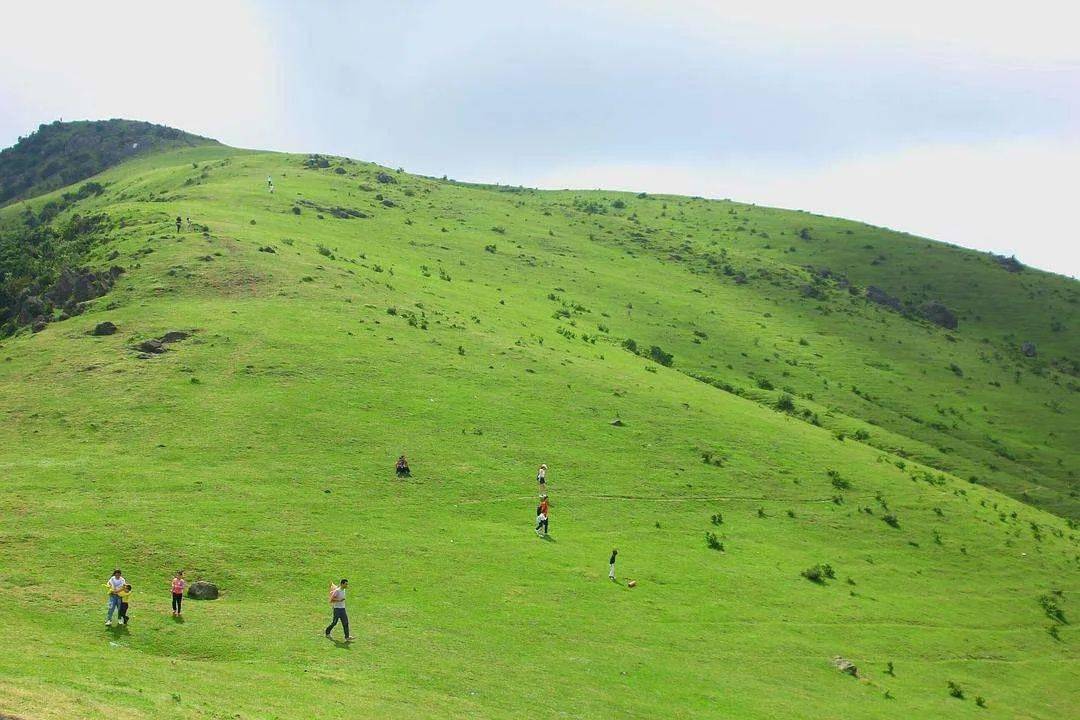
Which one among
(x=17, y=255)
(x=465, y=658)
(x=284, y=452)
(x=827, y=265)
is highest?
(x=827, y=265)

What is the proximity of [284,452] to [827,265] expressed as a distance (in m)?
124

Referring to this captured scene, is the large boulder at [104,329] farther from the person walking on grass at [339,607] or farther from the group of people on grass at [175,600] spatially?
the person walking on grass at [339,607]

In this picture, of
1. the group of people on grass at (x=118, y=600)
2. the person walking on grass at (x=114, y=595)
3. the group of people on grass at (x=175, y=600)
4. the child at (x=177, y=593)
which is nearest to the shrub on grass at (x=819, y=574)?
the group of people on grass at (x=175, y=600)

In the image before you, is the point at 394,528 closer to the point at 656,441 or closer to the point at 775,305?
the point at 656,441

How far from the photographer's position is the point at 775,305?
120 m

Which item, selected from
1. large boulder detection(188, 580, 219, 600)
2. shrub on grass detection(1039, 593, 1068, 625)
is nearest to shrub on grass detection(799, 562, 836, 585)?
shrub on grass detection(1039, 593, 1068, 625)

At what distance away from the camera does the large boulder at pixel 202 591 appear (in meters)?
32.9

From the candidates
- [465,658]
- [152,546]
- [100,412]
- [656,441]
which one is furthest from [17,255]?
[465,658]

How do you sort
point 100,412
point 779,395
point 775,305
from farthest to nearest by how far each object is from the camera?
1. point 775,305
2. point 779,395
3. point 100,412

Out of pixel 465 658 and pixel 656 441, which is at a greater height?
pixel 656 441

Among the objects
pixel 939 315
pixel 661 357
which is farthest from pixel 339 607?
pixel 939 315

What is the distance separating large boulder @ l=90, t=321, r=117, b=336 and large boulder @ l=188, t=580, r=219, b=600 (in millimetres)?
33137

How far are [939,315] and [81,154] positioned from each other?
176189 mm

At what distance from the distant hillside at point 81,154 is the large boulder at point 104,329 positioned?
137 meters
